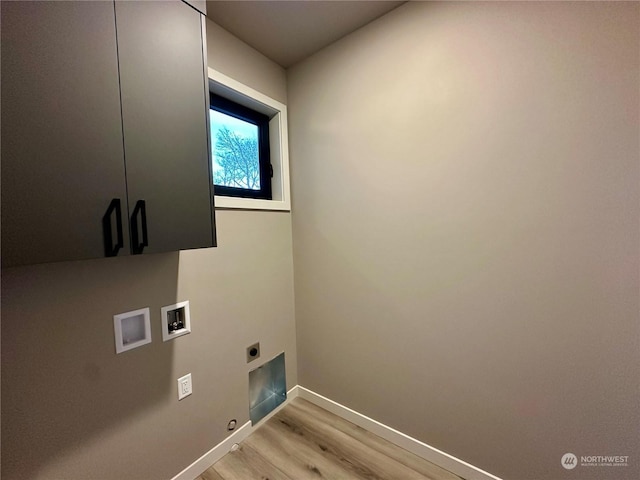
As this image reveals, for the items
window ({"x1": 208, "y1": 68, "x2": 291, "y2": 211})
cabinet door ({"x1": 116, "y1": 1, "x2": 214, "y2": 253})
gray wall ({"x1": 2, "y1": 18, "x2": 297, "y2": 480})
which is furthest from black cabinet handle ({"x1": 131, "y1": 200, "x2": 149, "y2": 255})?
window ({"x1": 208, "y1": 68, "x2": 291, "y2": 211})

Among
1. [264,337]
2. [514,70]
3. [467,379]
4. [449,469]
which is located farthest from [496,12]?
[449,469]

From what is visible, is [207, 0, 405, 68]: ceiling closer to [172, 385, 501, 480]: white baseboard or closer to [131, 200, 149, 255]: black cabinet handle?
[131, 200, 149, 255]: black cabinet handle

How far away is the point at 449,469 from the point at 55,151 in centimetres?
223

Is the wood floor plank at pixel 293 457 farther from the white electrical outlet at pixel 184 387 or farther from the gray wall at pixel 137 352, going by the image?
the white electrical outlet at pixel 184 387

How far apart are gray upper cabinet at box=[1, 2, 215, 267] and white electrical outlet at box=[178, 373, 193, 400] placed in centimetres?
79

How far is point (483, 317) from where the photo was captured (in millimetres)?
1296

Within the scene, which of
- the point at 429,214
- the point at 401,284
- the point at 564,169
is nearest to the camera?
the point at 564,169

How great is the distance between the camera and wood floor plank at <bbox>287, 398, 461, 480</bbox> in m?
1.42

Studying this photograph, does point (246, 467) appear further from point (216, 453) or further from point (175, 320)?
point (175, 320)

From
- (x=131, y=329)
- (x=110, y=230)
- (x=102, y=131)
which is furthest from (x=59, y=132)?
(x=131, y=329)

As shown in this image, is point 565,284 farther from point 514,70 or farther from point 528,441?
point 514,70

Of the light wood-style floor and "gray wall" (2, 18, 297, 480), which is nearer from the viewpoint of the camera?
"gray wall" (2, 18, 297, 480)

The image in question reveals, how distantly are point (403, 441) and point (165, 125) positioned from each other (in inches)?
82.7

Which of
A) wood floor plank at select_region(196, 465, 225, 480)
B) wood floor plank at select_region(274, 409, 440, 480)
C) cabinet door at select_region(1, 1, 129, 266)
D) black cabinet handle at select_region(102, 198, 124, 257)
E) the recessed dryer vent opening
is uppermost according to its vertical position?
cabinet door at select_region(1, 1, 129, 266)
